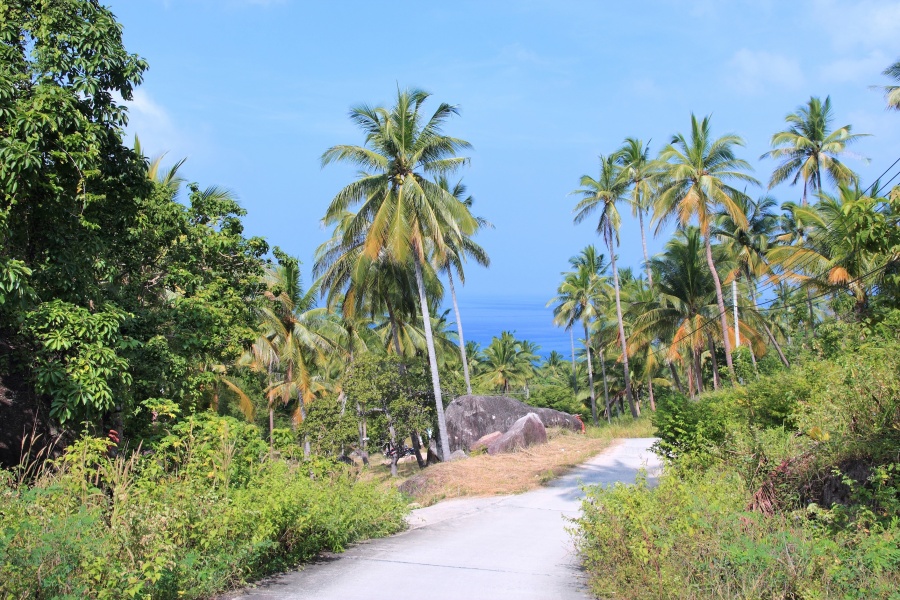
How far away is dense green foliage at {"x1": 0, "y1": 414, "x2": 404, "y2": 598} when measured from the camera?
4.90 m

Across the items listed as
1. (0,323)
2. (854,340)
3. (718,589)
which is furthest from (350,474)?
(854,340)

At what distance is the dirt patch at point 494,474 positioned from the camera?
14.2 meters

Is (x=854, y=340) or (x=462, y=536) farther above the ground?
(x=854, y=340)

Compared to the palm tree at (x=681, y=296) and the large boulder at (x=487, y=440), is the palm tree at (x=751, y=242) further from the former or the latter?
the large boulder at (x=487, y=440)

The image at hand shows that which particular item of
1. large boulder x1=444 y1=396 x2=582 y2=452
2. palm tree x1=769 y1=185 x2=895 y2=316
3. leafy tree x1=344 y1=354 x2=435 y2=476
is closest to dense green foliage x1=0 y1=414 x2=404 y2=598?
palm tree x1=769 y1=185 x2=895 y2=316

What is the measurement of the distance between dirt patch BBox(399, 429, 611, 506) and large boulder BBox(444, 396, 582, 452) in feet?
19.8

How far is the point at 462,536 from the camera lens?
29.5 feet

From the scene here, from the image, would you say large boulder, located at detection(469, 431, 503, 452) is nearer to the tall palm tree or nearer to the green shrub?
the tall palm tree

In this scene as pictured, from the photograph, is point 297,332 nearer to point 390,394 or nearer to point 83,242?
point 390,394

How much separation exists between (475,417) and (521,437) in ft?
20.2

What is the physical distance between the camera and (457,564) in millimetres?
7297

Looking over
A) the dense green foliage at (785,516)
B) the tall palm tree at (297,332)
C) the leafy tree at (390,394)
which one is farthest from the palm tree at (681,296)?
the dense green foliage at (785,516)

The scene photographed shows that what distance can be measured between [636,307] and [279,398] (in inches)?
766

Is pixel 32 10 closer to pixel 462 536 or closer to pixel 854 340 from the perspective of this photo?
pixel 462 536
